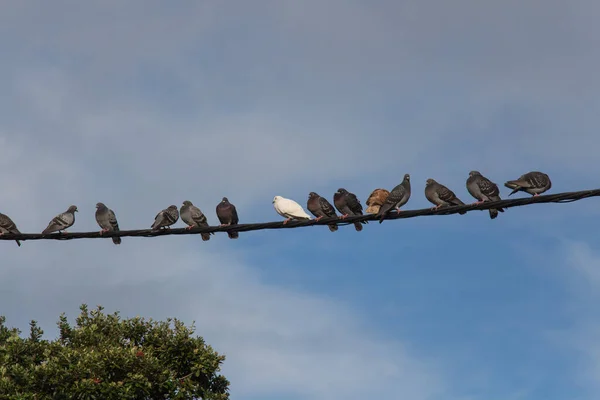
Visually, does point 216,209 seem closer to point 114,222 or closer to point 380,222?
point 114,222

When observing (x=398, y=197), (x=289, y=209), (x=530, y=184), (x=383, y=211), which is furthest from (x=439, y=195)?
(x=289, y=209)

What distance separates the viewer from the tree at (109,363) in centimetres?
3020

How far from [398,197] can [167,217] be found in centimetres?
818

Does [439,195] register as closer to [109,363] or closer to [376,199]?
[376,199]

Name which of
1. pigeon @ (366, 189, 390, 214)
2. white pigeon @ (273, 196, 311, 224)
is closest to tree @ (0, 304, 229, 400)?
white pigeon @ (273, 196, 311, 224)

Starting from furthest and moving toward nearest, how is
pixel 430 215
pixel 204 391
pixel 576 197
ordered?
1. pixel 204 391
2. pixel 430 215
3. pixel 576 197

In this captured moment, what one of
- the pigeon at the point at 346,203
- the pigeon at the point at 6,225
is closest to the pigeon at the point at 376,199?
the pigeon at the point at 346,203

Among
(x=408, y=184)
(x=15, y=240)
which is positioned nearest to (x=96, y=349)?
(x=15, y=240)

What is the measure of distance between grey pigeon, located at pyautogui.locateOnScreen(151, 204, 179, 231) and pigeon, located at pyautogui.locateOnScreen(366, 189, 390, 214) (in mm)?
5954

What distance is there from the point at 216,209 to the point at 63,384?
8.11 m

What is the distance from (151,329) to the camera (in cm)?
3419

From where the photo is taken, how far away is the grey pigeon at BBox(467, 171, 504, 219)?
23.3 metres

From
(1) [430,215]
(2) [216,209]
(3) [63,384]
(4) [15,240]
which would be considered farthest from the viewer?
(3) [63,384]

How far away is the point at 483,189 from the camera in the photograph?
922 inches
